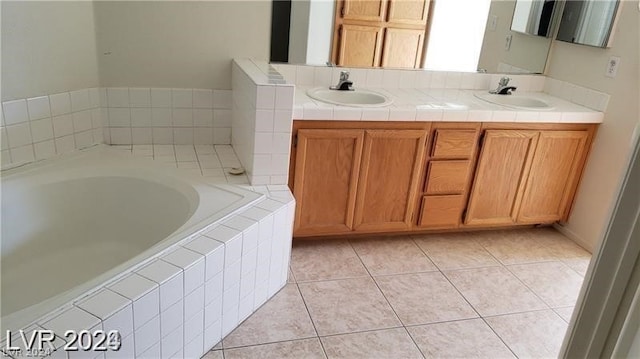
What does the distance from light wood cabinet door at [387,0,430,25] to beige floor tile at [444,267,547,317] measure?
4.84 feet

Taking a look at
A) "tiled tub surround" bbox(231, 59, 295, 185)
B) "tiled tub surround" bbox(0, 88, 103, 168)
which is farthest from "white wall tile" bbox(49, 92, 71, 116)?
"tiled tub surround" bbox(231, 59, 295, 185)

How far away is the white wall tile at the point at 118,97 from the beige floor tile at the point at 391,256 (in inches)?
58.3

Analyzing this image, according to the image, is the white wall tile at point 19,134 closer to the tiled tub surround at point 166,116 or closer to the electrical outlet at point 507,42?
the tiled tub surround at point 166,116

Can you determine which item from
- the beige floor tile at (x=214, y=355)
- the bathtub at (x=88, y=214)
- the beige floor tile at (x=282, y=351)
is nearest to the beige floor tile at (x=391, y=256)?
the beige floor tile at (x=282, y=351)

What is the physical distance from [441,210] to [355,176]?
24.2 inches

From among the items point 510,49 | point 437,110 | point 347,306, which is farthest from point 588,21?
point 347,306

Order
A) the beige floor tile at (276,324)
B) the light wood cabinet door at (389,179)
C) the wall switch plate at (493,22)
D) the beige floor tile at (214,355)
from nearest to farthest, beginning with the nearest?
the beige floor tile at (214,355) → the beige floor tile at (276,324) → the light wood cabinet door at (389,179) → the wall switch plate at (493,22)

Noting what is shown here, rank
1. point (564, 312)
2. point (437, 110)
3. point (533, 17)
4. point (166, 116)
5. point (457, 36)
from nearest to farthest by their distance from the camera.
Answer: point (564, 312)
point (437, 110)
point (166, 116)
point (457, 36)
point (533, 17)

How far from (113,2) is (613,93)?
2760mm

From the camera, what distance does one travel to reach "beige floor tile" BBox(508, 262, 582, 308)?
2.41 m

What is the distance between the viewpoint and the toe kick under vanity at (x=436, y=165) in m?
2.45

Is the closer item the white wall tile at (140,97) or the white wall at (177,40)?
the white wall at (177,40)

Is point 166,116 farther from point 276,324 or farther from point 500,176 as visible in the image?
point 500,176

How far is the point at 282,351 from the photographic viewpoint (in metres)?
1.88
